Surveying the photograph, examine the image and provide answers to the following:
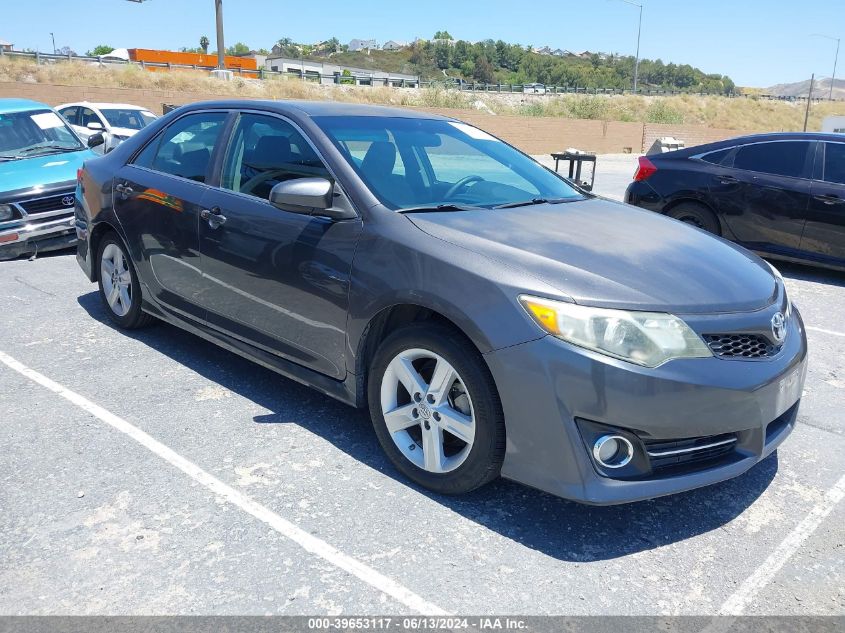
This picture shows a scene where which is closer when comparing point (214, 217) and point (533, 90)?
point (214, 217)

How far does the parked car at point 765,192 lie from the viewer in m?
7.38

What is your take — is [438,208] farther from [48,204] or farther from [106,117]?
[106,117]

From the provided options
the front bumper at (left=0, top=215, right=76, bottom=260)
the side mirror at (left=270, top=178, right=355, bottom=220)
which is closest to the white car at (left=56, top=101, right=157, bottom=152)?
the front bumper at (left=0, top=215, right=76, bottom=260)

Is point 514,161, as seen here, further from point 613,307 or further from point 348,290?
point 613,307

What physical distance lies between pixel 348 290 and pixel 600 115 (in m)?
47.1

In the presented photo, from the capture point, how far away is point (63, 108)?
55.4 ft

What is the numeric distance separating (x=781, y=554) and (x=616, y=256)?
1306mm

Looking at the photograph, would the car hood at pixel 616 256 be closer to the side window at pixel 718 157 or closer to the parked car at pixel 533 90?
the side window at pixel 718 157

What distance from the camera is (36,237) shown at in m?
7.54

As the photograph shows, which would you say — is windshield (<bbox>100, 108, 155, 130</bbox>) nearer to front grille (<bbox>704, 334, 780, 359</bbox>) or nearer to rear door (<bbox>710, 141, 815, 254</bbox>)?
rear door (<bbox>710, 141, 815, 254</bbox>)

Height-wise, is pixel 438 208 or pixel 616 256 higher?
pixel 438 208

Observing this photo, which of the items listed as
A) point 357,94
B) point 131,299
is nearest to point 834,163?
point 131,299

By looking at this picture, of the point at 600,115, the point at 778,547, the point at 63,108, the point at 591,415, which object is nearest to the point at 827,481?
the point at 778,547

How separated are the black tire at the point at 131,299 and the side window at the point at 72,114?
12831 millimetres
